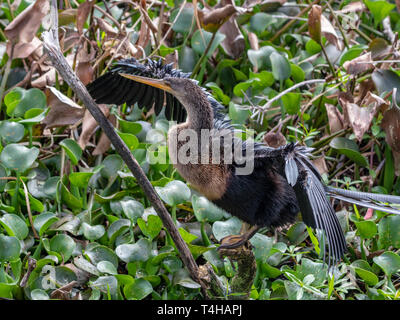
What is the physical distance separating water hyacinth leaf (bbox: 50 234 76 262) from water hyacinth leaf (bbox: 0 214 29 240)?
0.14 metres

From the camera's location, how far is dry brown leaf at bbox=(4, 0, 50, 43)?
3.33 metres

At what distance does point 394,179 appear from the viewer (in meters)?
3.79

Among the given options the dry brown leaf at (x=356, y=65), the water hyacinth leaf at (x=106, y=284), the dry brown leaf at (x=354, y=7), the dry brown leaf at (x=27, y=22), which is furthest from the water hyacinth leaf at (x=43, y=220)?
the dry brown leaf at (x=354, y=7)

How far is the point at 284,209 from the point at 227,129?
0.40 metres

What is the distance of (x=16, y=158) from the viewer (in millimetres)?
3197

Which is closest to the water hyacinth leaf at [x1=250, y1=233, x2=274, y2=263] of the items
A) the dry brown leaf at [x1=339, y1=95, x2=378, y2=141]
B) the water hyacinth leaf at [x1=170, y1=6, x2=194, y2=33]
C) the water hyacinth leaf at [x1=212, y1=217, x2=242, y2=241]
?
the water hyacinth leaf at [x1=212, y1=217, x2=242, y2=241]

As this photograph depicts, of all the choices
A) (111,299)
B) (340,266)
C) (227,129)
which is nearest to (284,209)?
(227,129)

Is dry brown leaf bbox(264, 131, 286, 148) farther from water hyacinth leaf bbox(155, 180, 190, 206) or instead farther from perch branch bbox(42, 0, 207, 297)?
perch branch bbox(42, 0, 207, 297)

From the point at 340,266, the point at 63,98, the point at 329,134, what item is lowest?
the point at 340,266

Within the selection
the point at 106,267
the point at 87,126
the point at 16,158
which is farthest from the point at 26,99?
the point at 106,267

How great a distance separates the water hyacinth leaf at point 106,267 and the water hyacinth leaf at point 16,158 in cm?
64

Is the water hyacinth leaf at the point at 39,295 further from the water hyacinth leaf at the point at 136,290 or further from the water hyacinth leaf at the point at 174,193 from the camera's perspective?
the water hyacinth leaf at the point at 174,193

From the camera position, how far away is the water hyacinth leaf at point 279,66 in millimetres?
3906

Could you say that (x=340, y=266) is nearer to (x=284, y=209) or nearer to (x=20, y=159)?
(x=284, y=209)
